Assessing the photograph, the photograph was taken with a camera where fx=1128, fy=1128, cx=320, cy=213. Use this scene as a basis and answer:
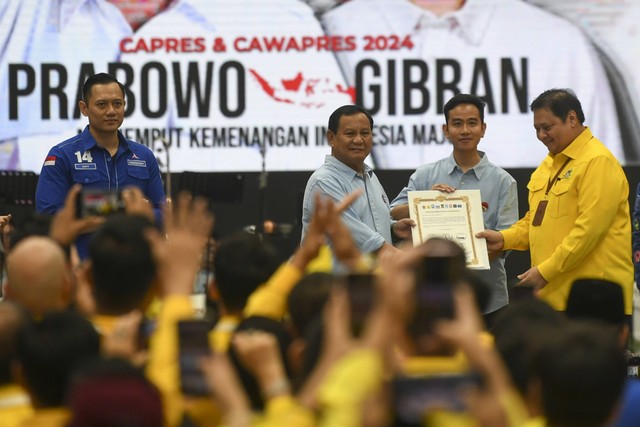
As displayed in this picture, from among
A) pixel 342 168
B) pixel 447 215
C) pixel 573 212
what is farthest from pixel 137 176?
pixel 573 212

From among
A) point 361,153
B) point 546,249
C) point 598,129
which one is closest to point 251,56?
point 598,129

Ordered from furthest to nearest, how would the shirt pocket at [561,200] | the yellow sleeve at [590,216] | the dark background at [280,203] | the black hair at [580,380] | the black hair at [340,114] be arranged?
the dark background at [280,203]
the black hair at [340,114]
the shirt pocket at [561,200]
the yellow sleeve at [590,216]
the black hair at [580,380]

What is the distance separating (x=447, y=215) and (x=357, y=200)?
0.47 meters

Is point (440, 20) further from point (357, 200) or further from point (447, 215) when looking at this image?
point (357, 200)

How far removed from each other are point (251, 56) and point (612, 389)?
751 centimetres

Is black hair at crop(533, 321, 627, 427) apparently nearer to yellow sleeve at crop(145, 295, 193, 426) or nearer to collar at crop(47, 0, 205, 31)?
yellow sleeve at crop(145, 295, 193, 426)

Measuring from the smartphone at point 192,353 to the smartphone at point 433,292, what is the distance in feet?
1.30

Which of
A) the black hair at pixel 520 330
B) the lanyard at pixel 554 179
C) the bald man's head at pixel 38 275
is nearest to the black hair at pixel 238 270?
the bald man's head at pixel 38 275

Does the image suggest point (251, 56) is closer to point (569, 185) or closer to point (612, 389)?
point (569, 185)

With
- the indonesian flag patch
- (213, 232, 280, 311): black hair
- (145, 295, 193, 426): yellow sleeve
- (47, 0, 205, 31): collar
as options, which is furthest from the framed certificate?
(47, 0, 205, 31): collar

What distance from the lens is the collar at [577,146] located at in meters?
5.41

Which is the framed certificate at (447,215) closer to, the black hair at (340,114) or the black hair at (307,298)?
Result: the black hair at (340,114)

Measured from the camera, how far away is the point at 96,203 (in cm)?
386

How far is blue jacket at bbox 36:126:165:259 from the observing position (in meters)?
5.29
